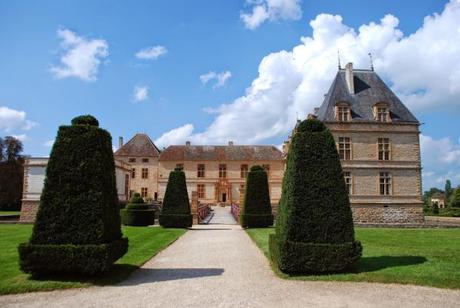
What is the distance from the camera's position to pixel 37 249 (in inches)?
259

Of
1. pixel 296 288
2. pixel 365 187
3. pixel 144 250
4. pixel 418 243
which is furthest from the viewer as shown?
pixel 365 187

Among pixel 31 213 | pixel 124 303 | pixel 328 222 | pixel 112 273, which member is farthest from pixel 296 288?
pixel 31 213

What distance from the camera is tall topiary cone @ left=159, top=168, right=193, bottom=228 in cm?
1867

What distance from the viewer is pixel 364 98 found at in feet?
84.3

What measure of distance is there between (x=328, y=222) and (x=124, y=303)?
3971 mm

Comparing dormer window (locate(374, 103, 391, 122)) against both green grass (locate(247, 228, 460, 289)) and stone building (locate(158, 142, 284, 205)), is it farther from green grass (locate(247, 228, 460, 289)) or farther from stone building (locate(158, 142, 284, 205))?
stone building (locate(158, 142, 284, 205))

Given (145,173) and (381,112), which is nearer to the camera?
(381,112)

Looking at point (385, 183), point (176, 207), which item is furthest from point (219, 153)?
point (176, 207)

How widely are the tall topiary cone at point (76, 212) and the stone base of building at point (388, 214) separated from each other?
776 inches

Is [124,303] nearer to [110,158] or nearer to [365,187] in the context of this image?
[110,158]

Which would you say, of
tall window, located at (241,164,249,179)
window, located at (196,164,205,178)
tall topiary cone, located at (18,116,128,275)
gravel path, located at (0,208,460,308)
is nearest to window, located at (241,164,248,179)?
tall window, located at (241,164,249,179)

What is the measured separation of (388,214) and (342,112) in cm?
709

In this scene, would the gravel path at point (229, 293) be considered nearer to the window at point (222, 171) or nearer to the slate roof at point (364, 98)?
the slate roof at point (364, 98)

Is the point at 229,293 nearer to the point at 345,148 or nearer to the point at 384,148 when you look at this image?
the point at 345,148
